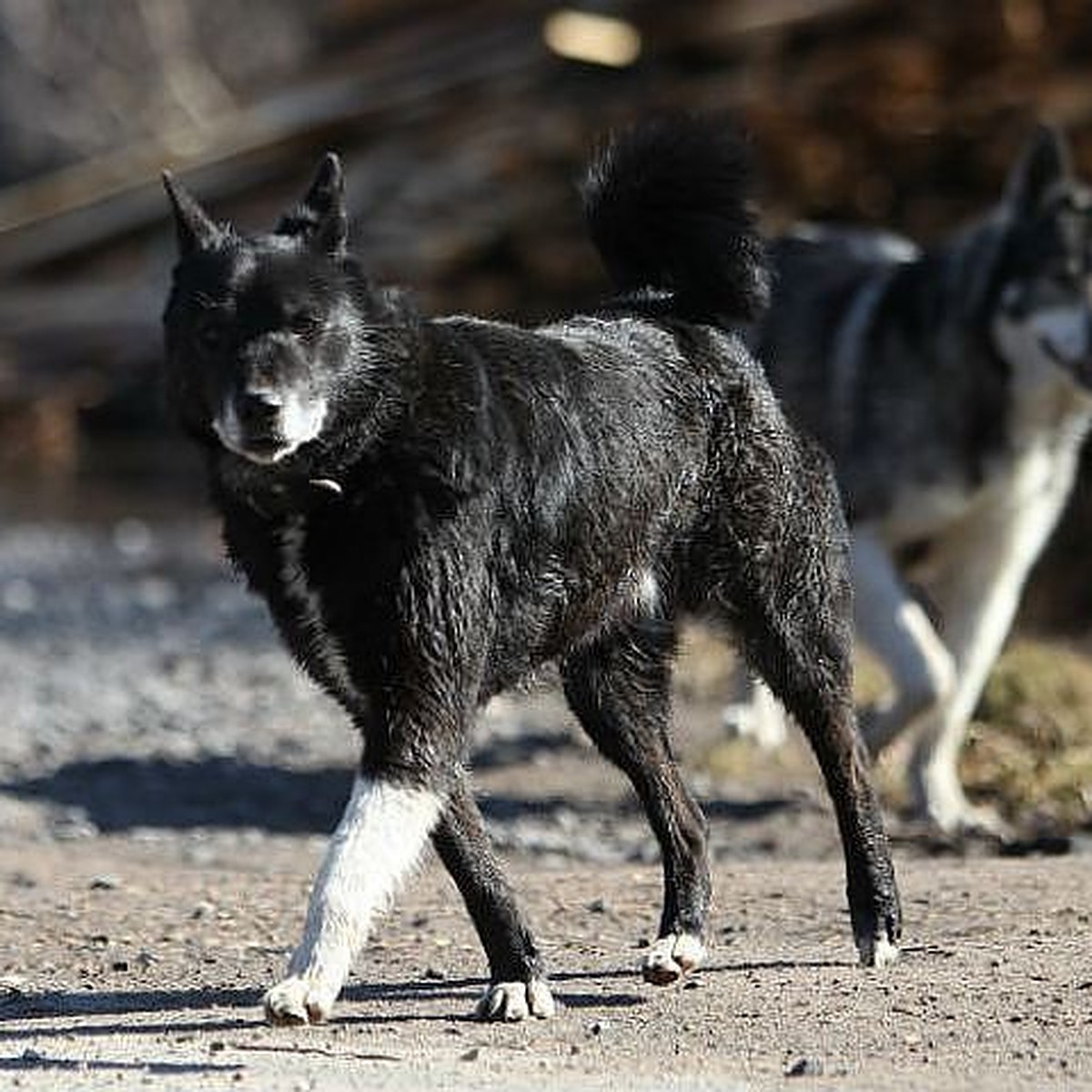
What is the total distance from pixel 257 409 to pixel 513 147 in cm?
1248

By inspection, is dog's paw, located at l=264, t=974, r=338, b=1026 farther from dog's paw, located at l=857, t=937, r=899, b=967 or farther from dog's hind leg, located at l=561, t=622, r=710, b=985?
dog's paw, located at l=857, t=937, r=899, b=967

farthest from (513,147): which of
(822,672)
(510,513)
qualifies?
(510,513)

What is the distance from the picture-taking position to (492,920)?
5.68 meters

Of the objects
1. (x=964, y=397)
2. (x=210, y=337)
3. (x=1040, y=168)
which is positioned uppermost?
(x=210, y=337)

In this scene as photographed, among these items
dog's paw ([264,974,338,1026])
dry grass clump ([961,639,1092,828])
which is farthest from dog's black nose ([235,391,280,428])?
dry grass clump ([961,639,1092,828])

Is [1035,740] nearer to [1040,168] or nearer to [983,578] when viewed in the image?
[983,578]

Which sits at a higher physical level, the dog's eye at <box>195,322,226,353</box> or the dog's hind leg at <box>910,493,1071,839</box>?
the dog's eye at <box>195,322,226,353</box>

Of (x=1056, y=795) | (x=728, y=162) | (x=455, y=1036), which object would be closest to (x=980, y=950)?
(x=455, y=1036)

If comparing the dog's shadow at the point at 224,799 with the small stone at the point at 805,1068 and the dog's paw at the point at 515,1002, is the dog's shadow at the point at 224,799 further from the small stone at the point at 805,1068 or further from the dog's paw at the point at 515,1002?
the small stone at the point at 805,1068

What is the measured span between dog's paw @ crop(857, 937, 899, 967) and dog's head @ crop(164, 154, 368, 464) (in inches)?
67.8

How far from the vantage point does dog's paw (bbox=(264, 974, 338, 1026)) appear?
523 cm

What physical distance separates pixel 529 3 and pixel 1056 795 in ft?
29.2

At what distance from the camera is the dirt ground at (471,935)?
17.1ft

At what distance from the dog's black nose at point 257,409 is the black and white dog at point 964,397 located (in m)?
4.07
